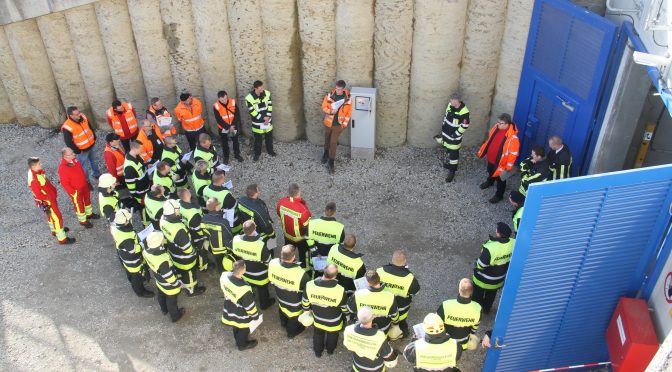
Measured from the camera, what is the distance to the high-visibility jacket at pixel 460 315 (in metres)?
7.85

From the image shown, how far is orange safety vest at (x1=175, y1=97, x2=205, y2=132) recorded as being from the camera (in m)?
12.3

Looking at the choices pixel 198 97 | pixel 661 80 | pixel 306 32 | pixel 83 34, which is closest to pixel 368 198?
pixel 306 32

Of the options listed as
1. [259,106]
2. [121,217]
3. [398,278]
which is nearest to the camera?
[398,278]

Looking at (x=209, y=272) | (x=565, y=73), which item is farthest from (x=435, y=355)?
(x=565, y=73)

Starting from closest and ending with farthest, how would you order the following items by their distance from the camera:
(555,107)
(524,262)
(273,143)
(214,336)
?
1. (524,262)
2. (214,336)
3. (555,107)
4. (273,143)

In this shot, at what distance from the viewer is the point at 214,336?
9.41 meters

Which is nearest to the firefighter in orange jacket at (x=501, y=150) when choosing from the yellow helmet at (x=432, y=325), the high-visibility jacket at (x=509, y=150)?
the high-visibility jacket at (x=509, y=150)

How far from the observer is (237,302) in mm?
8484

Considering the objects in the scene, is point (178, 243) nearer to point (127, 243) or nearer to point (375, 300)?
point (127, 243)

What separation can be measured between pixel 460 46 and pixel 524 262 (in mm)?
5799

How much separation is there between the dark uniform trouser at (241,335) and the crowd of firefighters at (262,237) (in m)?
0.02

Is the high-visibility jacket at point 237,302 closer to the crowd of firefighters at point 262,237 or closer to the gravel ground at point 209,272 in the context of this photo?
the crowd of firefighters at point 262,237

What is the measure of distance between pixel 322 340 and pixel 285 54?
592 centimetres

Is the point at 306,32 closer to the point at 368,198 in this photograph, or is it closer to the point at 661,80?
the point at 368,198
